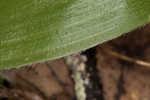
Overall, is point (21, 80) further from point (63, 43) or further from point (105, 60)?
point (63, 43)

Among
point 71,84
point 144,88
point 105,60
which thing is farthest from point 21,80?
point 144,88

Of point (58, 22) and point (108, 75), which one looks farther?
point (108, 75)

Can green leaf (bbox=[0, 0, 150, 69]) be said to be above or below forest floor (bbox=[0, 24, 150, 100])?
above

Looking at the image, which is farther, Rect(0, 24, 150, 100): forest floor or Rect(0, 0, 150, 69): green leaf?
Rect(0, 24, 150, 100): forest floor

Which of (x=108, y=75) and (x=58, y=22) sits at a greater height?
(x=58, y=22)
